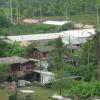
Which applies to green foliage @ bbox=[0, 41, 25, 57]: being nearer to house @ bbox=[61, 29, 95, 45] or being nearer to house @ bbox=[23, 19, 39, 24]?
house @ bbox=[61, 29, 95, 45]

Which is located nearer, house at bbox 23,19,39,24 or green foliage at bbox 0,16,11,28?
green foliage at bbox 0,16,11,28

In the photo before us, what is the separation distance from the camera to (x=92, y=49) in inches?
733

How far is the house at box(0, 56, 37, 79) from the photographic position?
18.4 m

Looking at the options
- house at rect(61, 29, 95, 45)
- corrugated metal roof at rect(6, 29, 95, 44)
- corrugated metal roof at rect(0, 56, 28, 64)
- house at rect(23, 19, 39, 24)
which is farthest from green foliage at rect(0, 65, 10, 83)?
house at rect(23, 19, 39, 24)

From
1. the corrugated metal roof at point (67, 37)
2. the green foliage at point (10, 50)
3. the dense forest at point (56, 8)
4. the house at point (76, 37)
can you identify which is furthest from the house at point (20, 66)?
the dense forest at point (56, 8)

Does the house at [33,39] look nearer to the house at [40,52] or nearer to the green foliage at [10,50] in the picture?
the green foliage at [10,50]

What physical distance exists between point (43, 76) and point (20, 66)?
1.11 m

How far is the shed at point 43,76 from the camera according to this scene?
58.5ft

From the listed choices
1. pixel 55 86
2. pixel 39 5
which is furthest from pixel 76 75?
pixel 39 5

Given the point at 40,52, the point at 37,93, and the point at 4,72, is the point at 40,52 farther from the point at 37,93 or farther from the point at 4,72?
the point at 37,93

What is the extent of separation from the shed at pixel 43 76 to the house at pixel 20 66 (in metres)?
0.38

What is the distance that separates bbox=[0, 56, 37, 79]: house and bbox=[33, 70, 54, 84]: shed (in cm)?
38

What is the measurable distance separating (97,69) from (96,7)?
64.8 ft

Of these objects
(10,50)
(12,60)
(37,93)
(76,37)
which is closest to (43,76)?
(12,60)
